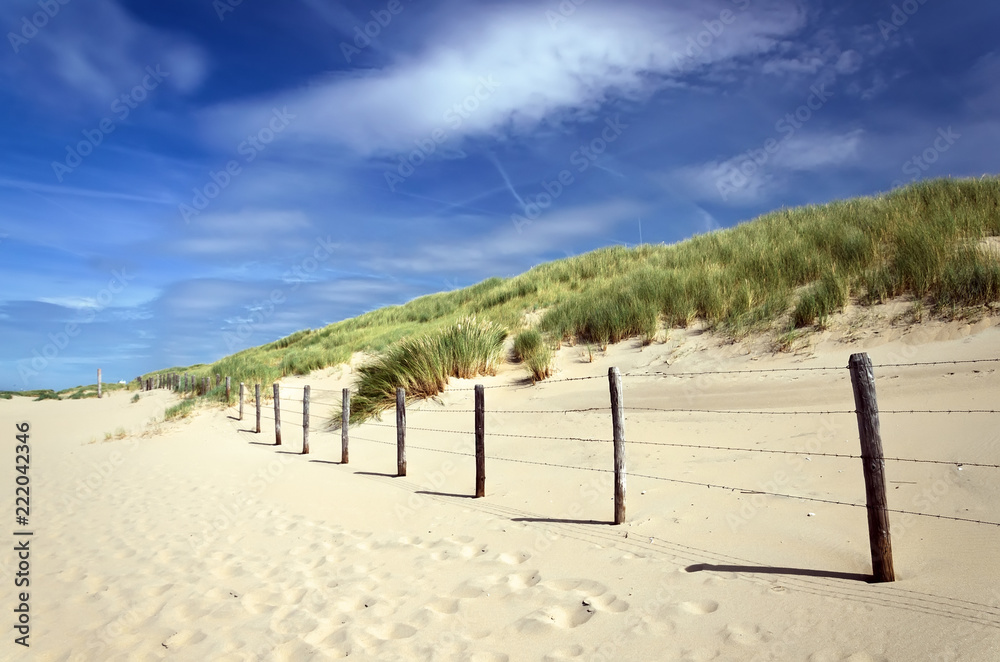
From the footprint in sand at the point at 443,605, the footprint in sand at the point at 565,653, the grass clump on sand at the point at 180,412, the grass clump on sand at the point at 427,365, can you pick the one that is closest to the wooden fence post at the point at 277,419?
the grass clump on sand at the point at 427,365

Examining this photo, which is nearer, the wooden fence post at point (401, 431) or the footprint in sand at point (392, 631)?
the footprint in sand at point (392, 631)

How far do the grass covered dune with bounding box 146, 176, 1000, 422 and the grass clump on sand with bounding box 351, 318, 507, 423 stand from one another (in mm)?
28

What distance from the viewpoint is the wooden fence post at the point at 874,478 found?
396 cm

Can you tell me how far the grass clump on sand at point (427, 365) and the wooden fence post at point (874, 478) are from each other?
1008cm

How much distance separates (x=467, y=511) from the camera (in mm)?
7137

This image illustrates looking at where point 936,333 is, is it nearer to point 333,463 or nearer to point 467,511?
point 467,511

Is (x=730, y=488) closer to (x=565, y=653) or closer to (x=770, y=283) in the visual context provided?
(x=565, y=653)

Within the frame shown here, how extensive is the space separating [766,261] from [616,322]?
363cm

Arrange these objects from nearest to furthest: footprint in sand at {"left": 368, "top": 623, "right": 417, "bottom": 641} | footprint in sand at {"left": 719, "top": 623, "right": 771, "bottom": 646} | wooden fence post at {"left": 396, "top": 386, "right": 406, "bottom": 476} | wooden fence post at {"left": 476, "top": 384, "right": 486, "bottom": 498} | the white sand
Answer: footprint in sand at {"left": 719, "top": 623, "right": 771, "bottom": 646} → the white sand → footprint in sand at {"left": 368, "top": 623, "right": 417, "bottom": 641} → wooden fence post at {"left": 476, "top": 384, "right": 486, "bottom": 498} → wooden fence post at {"left": 396, "top": 386, "right": 406, "bottom": 476}

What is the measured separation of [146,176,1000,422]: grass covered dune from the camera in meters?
10.5

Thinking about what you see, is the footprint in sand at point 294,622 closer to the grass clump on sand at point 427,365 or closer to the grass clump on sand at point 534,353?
the grass clump on sand at point 427,365

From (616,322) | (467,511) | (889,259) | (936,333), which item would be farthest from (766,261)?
(467,511)

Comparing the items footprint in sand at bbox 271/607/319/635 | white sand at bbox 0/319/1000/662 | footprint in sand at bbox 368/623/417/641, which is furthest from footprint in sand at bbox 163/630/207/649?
footprint in sand at bbox 368/623/417/641

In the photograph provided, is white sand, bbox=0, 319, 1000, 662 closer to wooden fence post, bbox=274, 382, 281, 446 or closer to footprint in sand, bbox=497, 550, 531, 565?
footprint in sand, bbox=497, 550, 531, 565
